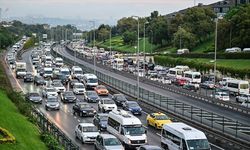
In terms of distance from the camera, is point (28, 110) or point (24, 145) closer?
point (24, 145)

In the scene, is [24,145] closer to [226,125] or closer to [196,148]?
[196,148]

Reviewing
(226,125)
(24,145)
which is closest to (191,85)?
(226,125)

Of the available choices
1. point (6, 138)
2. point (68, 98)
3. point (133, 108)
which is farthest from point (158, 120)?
point (68, 98)

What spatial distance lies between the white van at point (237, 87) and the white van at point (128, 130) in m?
34.7

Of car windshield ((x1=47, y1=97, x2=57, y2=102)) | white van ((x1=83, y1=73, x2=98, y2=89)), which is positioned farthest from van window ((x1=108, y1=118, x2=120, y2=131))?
white van ((x1=83, y1=73, x2=98, y2=89))

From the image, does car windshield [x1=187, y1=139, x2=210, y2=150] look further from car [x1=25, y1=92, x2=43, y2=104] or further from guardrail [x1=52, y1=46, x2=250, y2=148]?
car [x1=25, y1=92, x2=43, y2=104]

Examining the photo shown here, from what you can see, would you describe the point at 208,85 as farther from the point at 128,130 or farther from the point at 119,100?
the point at 128,130

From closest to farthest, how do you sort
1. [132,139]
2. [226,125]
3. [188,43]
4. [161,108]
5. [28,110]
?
[132,139]
[226,125]
[28,110]
[161,108]
[188,43]

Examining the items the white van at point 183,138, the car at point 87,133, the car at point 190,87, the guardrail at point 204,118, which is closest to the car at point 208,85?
the car at point 190,87

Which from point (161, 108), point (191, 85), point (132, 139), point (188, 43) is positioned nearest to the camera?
point (132, 139)

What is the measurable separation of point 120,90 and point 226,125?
3040 centimetres

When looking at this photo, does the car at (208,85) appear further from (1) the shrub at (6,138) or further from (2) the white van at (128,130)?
(1) the shrub at (6,138)

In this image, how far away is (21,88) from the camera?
68.9m

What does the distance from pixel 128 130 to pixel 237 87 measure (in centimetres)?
3707
